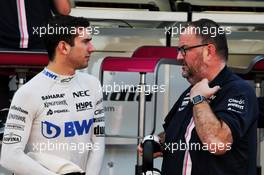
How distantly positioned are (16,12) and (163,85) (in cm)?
109

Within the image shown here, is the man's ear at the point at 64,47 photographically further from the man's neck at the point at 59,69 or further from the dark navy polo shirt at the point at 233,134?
the dark navy polo shirt at the point at 233,134

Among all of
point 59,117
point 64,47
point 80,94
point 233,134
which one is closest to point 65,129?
point 59,117

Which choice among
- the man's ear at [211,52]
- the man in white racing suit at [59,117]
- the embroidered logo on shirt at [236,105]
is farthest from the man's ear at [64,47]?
the embroidered logo on shirt at [236,105]

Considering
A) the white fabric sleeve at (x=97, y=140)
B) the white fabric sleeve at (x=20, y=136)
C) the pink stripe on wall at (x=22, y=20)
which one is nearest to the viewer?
the white fabric sleeve at (x=20, y=136)

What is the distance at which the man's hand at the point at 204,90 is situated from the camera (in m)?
2.78

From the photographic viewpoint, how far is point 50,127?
3012mm

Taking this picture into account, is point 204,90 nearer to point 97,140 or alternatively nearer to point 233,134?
point 233,134

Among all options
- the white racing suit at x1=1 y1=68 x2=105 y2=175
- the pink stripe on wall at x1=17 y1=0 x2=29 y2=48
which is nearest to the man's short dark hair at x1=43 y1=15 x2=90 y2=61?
the white racing suit at x1=1 y1=68 x2=105 y2=175

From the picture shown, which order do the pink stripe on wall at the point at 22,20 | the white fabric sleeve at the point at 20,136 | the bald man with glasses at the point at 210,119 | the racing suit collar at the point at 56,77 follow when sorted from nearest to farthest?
the bald man with glasses at the point at 210,119 → the white fabric sleeve at the point at 20,136 → the racing suit collar at the point at 56,77 → the pink stripe on wall at the point at 22,20

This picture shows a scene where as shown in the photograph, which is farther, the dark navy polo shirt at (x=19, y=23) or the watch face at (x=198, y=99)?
the dark navy polo shirt at (x=19, y=23)

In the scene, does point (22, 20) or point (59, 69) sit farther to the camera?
point (22, 20)

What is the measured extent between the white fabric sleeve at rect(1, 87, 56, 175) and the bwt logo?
A: 8 centimetres

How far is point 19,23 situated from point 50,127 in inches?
46.8

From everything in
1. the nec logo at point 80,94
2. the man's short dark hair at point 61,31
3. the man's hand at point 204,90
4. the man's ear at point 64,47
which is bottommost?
the man's hand at point 204,90
